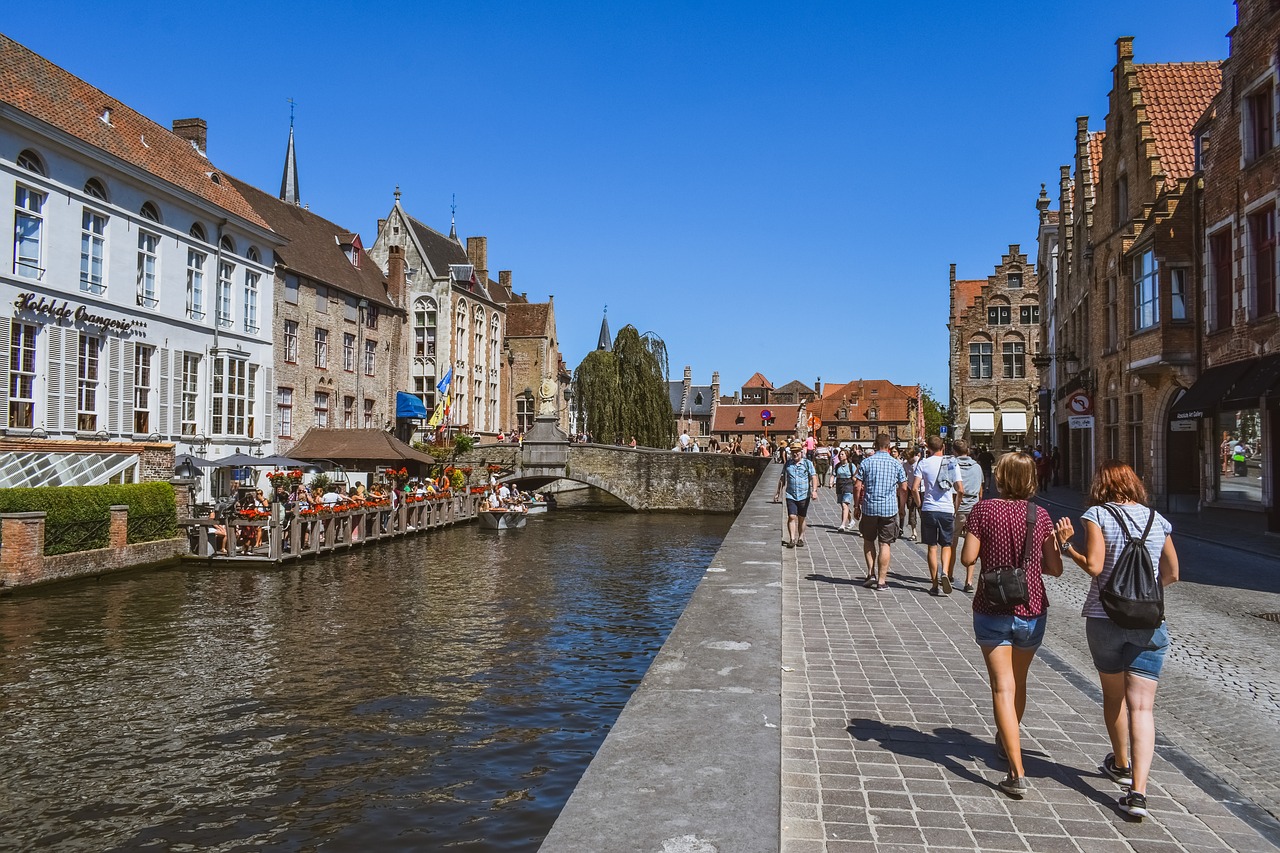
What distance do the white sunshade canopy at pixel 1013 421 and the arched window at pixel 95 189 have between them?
135 ft

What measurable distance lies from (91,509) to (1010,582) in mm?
17976

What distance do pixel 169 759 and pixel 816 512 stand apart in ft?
54.1

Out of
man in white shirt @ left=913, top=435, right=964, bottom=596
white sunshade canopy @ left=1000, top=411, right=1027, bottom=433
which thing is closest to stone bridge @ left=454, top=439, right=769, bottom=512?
white sunshade canopy @ left=1000, top=411, right=1027, bottom=433

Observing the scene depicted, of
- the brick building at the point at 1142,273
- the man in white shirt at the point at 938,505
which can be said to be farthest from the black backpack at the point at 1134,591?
the brick building at the point at 1142,273

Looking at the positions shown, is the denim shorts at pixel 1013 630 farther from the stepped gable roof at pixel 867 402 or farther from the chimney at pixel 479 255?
the stepped gable roof at pixel 867 402

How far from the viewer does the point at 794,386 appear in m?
127

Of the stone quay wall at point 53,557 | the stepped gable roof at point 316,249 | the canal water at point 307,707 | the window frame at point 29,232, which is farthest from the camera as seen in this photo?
the stepped gable roof at point 316,249

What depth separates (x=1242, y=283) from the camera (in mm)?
17656

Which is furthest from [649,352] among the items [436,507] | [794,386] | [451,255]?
[794,386]

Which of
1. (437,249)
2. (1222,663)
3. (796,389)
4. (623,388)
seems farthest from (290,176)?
(796,389)

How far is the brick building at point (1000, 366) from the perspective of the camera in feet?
157

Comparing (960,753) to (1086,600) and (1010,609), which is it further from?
(1086,600)

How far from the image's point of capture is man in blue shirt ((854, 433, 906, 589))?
33.8 ft

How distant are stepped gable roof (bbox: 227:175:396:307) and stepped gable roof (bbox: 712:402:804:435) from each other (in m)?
69.8
